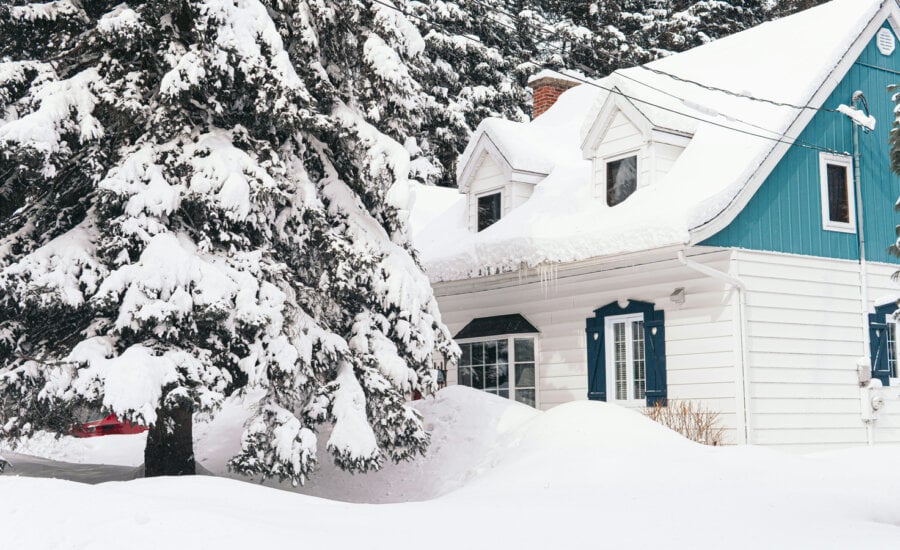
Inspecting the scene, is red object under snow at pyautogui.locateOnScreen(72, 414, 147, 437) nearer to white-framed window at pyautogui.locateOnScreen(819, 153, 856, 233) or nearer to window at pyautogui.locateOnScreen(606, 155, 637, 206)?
window at pyautogui.locateOnScreen(606, 155, 637, 206)

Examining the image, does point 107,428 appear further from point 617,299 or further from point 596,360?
point 617,299

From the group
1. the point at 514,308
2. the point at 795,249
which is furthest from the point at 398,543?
the point at 514,308

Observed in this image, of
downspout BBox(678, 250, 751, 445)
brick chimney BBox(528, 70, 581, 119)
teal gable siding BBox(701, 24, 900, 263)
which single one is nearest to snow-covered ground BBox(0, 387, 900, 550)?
downspout BBox(678, 250, 751, 445)

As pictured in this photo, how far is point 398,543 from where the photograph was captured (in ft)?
24.5

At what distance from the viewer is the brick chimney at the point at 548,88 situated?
78.0 ft

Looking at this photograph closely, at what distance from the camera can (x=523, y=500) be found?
32.4ft

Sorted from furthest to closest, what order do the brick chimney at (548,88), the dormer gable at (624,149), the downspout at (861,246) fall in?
1. the brick chimney at (548,88)
2. the dormer gable at (624,149)
3. the downspout at (861,246)

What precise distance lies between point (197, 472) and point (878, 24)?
43.1 feet

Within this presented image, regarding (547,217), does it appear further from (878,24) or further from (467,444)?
(878,24)

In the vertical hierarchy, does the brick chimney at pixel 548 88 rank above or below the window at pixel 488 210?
above

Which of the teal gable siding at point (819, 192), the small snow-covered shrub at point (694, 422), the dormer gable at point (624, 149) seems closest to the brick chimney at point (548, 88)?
the dormer gable at point (624, 149)

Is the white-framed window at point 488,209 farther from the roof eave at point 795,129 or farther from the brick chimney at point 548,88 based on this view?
the roof eave at point 795,129

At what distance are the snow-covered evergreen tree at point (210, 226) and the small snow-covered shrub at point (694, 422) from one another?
12.3ft

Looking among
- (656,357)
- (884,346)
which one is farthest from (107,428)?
(884,346)
